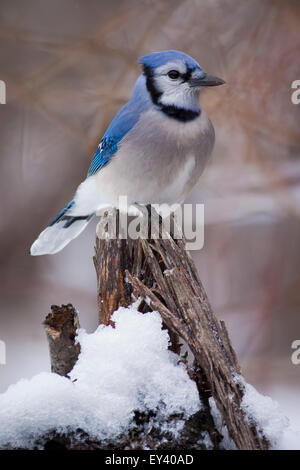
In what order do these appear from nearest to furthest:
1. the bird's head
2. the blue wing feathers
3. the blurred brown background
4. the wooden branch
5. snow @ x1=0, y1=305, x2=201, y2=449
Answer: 1. snow @ x1=0, y1=305, x2=201, y2=449
2. the wooden branch
3. the bird's head
4. the blue wing feathers
5. the blurred brown background

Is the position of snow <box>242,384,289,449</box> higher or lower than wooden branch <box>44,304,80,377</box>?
lower

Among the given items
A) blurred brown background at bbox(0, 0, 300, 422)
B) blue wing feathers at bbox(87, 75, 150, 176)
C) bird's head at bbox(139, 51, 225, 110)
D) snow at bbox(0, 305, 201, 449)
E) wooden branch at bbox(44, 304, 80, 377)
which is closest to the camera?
snow at bbox(0, 305, 201, 449)

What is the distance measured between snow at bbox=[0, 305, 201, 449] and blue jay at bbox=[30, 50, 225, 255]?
0.65 metres

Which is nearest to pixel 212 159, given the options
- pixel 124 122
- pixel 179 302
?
Answer: pixel 124 122

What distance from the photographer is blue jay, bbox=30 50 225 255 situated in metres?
1.99

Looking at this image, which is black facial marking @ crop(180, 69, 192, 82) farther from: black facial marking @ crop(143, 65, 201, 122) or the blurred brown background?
the blurred brown background

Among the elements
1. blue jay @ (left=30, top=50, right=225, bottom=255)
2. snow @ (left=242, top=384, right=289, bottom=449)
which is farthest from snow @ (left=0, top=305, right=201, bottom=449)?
blue jay @ (left=30, top=50, right=225, bottom=255)

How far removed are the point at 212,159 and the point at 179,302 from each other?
164 centimetres

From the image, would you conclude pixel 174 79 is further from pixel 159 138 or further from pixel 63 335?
pixel 63 335

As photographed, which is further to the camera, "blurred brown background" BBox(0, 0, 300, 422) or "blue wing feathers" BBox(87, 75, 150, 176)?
"blurred brown background" BBox(0, 0, 300, 422)

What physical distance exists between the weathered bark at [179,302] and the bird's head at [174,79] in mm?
535

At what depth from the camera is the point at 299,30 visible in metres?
2.77

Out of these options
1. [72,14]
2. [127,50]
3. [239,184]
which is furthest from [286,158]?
[72,14]

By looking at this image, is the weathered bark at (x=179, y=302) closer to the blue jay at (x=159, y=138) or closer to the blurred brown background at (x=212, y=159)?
the blue jay at (x=159, y=138)
